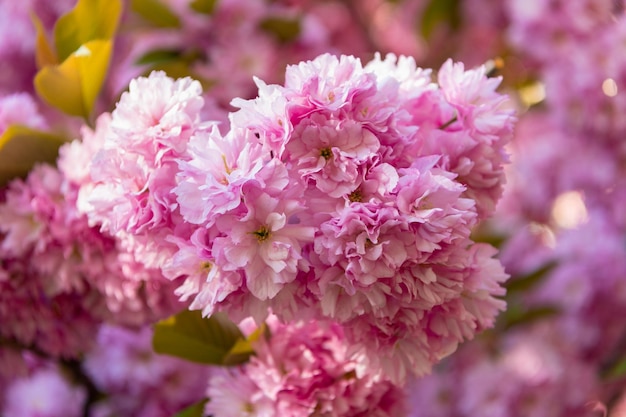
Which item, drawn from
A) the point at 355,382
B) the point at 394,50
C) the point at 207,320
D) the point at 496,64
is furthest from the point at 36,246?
the point at 394,50

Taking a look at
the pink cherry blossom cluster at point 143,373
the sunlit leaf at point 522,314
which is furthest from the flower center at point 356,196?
the sunlit leaf at point 522,314

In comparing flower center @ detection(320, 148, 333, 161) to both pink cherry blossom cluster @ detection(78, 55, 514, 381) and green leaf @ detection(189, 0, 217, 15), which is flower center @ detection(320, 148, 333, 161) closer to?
pink cherry blossom cluster @ detection(78, 55, 514, 381)

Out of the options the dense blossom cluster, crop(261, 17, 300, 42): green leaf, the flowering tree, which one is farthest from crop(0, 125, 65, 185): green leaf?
crop(261, 17, 300, 42): green leaf

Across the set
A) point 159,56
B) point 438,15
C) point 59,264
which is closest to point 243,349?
point 59,264

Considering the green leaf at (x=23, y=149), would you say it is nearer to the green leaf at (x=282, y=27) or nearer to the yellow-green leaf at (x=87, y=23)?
the yellow-green leaf at (x=87, y=23)

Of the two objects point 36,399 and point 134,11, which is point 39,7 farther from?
point 36,399

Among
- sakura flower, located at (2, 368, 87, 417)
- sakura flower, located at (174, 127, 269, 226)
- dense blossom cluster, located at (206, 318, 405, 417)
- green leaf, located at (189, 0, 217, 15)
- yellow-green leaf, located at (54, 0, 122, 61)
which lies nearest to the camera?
sakura flower, located at (174, 127, 269, 226)

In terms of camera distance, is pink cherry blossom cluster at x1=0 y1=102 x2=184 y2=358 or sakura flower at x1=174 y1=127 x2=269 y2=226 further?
pink cherry blossom cluster at x1=0 y1=102 x2=184 y2=358
